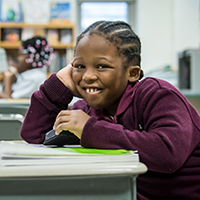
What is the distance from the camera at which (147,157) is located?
1.90ft

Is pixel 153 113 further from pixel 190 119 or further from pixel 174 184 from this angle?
pixel 174 184

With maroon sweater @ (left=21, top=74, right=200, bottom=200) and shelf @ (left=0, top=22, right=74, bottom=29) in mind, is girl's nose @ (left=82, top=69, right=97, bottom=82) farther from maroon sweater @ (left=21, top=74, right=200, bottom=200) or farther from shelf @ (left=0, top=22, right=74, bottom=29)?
shelf @ (left=0, top=22, right=74, bottom=29)

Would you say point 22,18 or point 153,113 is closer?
point 153,113

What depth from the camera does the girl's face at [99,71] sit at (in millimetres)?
730

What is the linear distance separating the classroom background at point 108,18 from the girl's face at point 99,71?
9.72ft

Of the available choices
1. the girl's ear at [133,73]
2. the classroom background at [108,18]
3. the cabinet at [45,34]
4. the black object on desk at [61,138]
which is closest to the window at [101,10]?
the classroom background at [108,18]

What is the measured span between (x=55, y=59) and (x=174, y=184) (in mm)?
3898

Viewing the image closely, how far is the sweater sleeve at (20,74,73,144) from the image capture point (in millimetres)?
895

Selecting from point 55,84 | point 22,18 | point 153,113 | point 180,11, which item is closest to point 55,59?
point 22,18

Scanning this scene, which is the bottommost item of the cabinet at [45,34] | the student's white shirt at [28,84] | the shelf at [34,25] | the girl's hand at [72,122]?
the student's white shirt at [28,84]

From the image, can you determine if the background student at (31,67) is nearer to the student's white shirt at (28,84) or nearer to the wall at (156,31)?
the student's white shirt at (28,84)

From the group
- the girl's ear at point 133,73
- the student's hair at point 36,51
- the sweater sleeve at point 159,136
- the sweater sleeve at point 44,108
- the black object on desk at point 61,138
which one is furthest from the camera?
the student's hair at point 36,51

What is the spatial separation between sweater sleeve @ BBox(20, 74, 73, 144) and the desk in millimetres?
458

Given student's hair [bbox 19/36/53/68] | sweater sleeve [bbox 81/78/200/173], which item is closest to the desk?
sweater sleeve [bbox 81/78/200/173]
